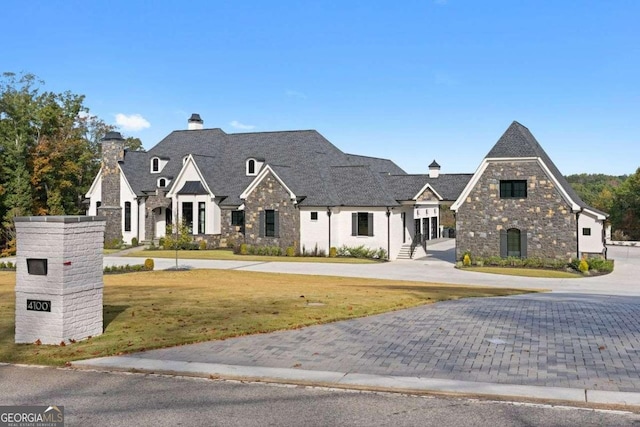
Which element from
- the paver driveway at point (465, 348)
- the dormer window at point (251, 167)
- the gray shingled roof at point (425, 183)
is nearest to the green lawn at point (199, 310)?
the paver driveway at point (465, 348)

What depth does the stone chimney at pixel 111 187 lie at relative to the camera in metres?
47.2

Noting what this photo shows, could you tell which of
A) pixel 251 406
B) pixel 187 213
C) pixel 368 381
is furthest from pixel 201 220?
pixel 251 406

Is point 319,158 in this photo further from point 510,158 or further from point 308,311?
point 308,311

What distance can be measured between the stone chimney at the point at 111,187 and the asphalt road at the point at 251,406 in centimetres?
4050

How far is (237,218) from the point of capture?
4400 cm

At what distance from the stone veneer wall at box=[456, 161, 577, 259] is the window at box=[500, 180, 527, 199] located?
22 cm

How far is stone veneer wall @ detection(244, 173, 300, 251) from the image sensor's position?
1556 inches

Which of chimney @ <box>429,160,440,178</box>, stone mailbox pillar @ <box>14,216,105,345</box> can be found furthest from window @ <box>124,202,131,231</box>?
stone mailbox pillar @ <box>14,216,105,345</box>

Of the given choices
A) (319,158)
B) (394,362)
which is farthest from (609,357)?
(319,158)

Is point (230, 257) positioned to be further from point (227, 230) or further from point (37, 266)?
point (37, 266)

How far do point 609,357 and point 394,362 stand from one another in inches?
155

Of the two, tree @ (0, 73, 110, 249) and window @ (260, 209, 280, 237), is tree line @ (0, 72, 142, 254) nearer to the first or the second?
tree @ (0, 73, 110, 249)

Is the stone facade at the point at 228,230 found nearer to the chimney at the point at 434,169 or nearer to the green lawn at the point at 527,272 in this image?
the chimney at the point at 434,169

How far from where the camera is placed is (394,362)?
9516mm
